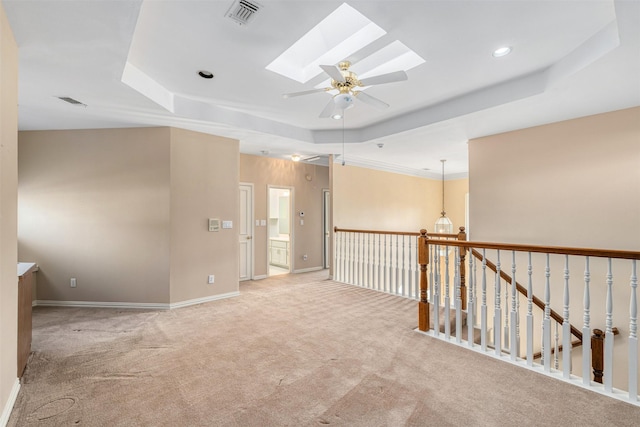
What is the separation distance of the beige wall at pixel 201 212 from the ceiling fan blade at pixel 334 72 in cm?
273

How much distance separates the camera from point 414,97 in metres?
3.82

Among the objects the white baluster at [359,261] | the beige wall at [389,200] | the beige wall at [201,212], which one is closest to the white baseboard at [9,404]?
the beige wall at [201,212]

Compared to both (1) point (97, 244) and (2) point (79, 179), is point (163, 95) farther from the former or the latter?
(1) point (97, 244)

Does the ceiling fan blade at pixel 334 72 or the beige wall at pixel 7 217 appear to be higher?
the ceiling fan blade at pixel 334 72

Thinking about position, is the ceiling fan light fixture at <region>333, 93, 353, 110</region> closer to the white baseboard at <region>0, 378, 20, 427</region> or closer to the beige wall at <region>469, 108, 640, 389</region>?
the beige wall at <region>469, 108, 640, 389</region>

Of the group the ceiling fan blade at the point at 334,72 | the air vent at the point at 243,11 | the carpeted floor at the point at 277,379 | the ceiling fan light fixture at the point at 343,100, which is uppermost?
the air vent at the point at 243,11

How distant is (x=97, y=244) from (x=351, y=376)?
405 cm

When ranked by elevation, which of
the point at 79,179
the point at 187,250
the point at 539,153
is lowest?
the point at 187,250

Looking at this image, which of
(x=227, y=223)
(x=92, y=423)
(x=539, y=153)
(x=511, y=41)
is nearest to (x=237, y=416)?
(x=92, y=423)

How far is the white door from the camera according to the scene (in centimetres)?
610

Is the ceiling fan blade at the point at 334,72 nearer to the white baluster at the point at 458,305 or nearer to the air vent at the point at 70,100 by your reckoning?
the white baluster at the point at 458,305

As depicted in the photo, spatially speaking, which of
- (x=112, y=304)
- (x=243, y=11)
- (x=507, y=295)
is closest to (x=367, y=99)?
(x=243, y=11)

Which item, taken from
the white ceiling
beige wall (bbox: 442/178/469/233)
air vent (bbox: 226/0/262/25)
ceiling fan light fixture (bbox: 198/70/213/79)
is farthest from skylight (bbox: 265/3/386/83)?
beige wall (bbox: 442/178/469/233)

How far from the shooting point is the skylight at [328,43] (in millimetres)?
2504
